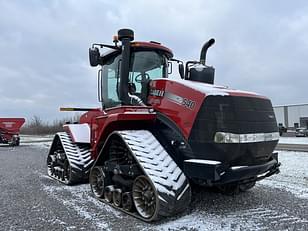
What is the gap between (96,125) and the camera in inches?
260

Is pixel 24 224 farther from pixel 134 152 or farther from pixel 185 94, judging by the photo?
pixel 185 94

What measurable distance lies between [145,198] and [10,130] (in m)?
20.6

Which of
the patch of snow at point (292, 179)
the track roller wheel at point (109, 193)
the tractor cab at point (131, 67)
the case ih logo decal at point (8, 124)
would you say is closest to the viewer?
the track roller wheel at point (109, 193)

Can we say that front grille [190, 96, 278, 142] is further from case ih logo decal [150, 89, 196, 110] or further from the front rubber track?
the front rubber track

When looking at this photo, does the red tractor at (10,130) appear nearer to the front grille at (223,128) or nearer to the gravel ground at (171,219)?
the gravel ground at (171,219)

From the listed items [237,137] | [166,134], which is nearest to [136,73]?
[166,134]

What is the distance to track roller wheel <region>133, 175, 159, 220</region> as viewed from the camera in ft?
14.7

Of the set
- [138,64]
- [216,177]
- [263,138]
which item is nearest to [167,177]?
[216,177]

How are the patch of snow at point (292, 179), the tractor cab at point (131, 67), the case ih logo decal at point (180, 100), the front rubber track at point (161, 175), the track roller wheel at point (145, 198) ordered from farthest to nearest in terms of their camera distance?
1. the patch of snow at point (292, 179)
2. the tractor cab at point (131, 67)
3. the case ih logo decal at point (180, 100)
4. the track roller wheel at point (145, 198)
5. the front rubber track at point (161, 175)

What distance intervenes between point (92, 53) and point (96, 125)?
1403 mm

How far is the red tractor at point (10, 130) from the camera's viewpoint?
22.7 metres

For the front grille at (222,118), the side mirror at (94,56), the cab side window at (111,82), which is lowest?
the front grille at (222,118)

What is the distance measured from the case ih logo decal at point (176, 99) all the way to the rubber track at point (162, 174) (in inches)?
26.2

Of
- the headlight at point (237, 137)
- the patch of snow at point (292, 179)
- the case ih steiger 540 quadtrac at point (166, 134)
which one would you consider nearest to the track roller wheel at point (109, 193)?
the case ih steiger 540 quadtrac at point (166, 134)
